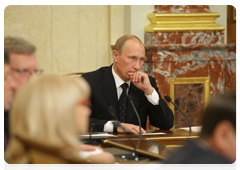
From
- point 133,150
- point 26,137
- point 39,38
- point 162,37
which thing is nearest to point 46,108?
point 26,137

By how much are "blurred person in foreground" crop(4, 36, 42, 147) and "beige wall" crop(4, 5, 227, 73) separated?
3.69 m

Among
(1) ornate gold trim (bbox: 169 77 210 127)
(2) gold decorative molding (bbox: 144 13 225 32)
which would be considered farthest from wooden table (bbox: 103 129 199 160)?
(2) gold decorative molding (bbox: 144 13 225 32)

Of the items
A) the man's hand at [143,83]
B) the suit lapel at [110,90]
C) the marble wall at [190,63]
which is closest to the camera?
the man's hand at [143,83]

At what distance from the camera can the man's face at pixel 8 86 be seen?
1898mm

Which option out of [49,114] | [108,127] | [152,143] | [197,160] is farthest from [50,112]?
[108,127]

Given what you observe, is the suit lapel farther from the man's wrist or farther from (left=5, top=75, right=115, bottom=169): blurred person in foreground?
(left=5, top=75, right=115, bottom=169): blurred person in foreground

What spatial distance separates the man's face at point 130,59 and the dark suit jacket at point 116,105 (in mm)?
113

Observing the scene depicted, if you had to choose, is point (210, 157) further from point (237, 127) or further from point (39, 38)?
point (39, 38)

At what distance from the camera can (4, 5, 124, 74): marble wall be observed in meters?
5.66

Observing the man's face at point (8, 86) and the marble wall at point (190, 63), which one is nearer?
the man's face at point (8, 86)

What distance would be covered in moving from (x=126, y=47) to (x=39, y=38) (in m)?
2.31

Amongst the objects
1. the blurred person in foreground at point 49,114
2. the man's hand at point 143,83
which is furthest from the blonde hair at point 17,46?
the man's hand at point 143,83

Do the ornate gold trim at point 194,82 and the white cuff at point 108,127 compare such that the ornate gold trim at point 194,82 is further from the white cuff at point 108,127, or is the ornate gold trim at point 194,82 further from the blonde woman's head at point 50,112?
the blonde woman's head at point 50,112

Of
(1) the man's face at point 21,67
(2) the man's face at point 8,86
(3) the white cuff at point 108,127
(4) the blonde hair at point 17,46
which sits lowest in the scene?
(3) the white cuff at point 108,127
